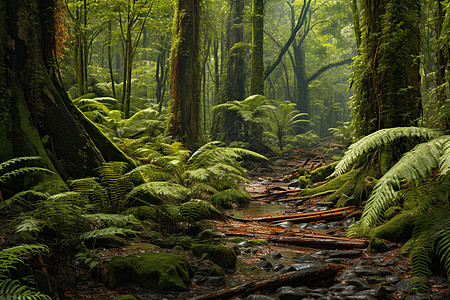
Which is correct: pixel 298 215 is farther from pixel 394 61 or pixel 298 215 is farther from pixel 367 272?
pixel 394 61

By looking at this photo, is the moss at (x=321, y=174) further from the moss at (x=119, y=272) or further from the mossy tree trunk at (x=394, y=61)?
the moss at (x=119, y=272)

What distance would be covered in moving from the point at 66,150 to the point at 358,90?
174 inches

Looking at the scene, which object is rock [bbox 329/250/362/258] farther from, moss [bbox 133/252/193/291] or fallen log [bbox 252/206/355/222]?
fallen log [bbox 252/206/355/222]

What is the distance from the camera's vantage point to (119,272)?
2.60m

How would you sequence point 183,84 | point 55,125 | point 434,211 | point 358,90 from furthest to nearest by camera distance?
1. point 183,84
2. point 358,90
3. point 55,125
4. point 434,211

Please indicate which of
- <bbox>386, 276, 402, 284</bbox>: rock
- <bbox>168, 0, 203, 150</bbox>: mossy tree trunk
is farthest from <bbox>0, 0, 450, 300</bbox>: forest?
<bbox>168, 0, 203, 150</bbox>: mossy tree trunk

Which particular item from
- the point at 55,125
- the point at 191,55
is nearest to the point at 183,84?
the point at 191,55

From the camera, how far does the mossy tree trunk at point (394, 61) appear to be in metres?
4.63

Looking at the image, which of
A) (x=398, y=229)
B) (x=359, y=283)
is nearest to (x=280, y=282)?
(x=359, y=283)

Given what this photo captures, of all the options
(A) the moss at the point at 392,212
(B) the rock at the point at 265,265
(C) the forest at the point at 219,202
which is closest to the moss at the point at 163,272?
(C) the forest at the point at 219,202

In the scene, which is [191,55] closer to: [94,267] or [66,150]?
[66,150]

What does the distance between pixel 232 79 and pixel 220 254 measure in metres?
14.0

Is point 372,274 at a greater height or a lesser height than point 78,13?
lesser

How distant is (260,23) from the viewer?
15.0 m
